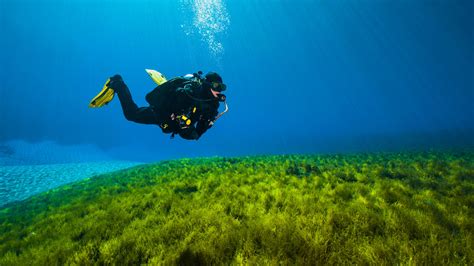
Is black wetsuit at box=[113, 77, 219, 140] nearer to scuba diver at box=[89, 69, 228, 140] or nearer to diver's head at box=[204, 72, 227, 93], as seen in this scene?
scuba diver at box=[89, 69, 228, 140]

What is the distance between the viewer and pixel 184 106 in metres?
6.84

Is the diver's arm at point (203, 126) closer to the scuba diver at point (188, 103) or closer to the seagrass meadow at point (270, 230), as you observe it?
the scuba diver at point (188, 103)

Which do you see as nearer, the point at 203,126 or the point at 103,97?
the point at 203,126

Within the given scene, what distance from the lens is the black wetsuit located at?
653 centimetres

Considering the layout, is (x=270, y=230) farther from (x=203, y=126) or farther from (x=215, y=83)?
(x=215, y=83)

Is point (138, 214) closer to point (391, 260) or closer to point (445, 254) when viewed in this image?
point (391, 260)

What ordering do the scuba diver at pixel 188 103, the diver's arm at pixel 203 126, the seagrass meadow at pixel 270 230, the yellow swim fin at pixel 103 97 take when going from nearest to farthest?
the seagrass meadow at pixel 270 230 < the scuba diver at pixel 188 103 < the diver's arm at pixel 203 126 < the yellow swim fin at pixel 103 97

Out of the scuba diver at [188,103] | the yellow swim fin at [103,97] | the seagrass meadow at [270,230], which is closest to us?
the seagrass meadow at [270,230]

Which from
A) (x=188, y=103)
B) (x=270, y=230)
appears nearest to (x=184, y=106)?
(x=188, y=103)

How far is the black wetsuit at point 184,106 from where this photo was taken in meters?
6.53

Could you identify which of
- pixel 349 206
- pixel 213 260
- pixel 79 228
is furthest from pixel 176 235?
pixel 349 206

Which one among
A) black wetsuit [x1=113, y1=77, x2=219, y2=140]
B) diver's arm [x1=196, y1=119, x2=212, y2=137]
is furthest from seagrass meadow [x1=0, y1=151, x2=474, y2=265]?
black wetsuit [x1=113, y1=77, x2=219, y2=140]

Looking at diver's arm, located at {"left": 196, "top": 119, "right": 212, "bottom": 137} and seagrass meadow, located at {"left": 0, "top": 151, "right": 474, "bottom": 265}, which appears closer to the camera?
seagrass meadow, located at {"left": 0, "top": 151, "right": 474, "bottom": 265}

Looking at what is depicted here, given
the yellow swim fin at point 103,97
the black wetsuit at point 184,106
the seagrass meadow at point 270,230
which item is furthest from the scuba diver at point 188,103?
the yellow swim fin at point 103,97
